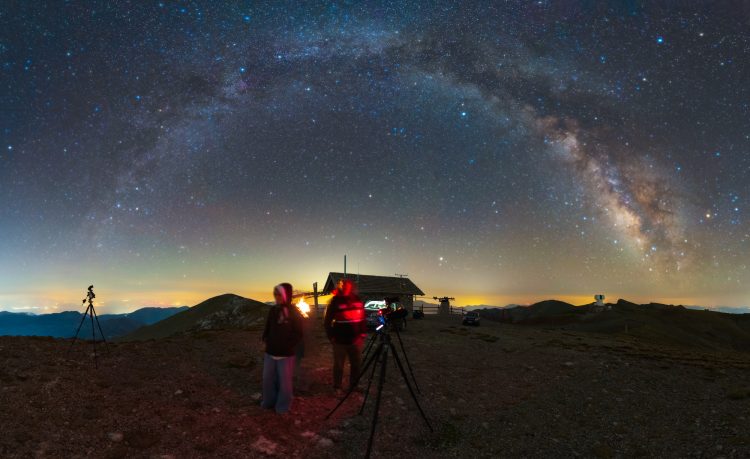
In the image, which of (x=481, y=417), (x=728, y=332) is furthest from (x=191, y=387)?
(x=728, y=332)

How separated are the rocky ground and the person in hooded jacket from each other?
0.32 m

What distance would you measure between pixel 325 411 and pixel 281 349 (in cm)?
158

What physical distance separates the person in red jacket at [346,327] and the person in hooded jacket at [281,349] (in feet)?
3.82

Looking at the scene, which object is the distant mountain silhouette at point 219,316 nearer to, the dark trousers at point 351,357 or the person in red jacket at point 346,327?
the dark trousers at point 351,357

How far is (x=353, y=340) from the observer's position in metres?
7.97

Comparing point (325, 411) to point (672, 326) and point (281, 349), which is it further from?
point (672, 326)

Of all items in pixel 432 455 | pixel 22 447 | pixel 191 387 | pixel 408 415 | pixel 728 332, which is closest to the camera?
pixel 22 447

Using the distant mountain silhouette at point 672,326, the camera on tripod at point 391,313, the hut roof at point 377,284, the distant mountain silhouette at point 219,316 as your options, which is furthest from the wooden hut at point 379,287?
the camera on tripod at point 391,313

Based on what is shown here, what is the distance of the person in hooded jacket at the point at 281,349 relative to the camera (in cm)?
669

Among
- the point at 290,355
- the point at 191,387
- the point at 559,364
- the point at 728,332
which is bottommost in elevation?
the point at 728,332

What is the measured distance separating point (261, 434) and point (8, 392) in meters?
4.50

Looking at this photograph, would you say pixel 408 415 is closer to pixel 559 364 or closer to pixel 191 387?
pixel 191 387

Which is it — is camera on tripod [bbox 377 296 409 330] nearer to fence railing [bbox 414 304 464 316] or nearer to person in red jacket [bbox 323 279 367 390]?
person in red jacket [bbox 323 279 367 390]

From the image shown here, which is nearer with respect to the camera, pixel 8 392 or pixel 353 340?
pixel 8 392
